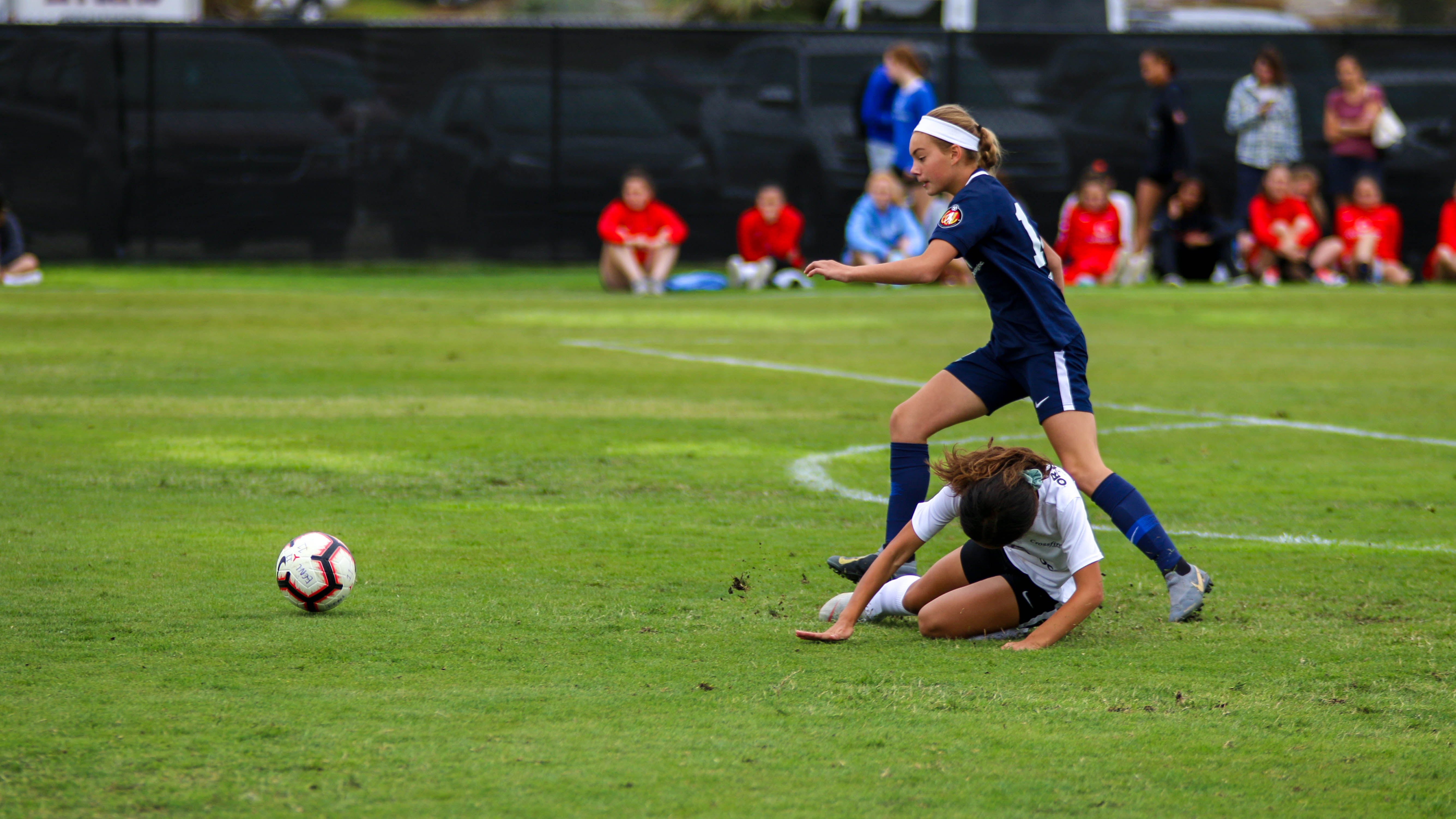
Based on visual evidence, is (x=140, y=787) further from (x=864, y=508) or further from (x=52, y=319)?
(x=52, y=319)

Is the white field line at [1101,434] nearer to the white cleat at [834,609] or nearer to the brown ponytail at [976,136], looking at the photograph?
the white cleat at [834,609]

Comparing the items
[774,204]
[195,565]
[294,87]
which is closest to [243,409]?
[195,565]

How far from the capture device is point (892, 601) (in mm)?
5406

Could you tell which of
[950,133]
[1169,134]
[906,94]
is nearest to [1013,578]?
[950,133]

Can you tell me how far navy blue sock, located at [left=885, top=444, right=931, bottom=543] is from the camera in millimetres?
5660

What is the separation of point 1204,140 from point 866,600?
16.6 meters

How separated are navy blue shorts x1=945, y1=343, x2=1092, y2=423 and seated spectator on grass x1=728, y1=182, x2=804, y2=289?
1231 cm

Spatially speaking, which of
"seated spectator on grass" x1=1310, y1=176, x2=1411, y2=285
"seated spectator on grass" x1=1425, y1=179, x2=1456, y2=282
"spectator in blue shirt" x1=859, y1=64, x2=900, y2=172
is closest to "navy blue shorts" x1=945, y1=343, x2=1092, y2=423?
"spectator in blue shirt" x1=859, y1=64, x2=900, y2=172

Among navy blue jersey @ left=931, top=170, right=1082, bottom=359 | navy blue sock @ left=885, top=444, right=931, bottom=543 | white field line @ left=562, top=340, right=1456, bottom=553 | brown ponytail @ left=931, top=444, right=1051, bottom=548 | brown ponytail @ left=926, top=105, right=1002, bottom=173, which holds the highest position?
brown ponytail @ left=926, top=105, right=1002, bottom=173

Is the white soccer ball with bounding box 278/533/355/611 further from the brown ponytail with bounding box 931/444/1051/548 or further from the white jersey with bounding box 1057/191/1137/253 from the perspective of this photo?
the white jersey with bounding box 1057/191/1137/253

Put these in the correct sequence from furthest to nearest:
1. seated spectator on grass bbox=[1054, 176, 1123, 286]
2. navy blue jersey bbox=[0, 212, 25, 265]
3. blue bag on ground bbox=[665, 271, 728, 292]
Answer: seated spectator on grass bbox=[1054, 176, 1123, 286] < blue bag on ground bbox=[665, 271, 728, 292] < navy blue jersey bbox=[0, 212, 25, 265]

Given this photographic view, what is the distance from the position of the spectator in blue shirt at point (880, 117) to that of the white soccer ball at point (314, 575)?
1287cm

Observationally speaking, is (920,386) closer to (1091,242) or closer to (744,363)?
(744,363)

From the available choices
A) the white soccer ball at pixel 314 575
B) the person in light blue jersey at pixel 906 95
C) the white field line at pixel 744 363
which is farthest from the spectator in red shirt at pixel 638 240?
the white soccer ball at pixel 314 575
